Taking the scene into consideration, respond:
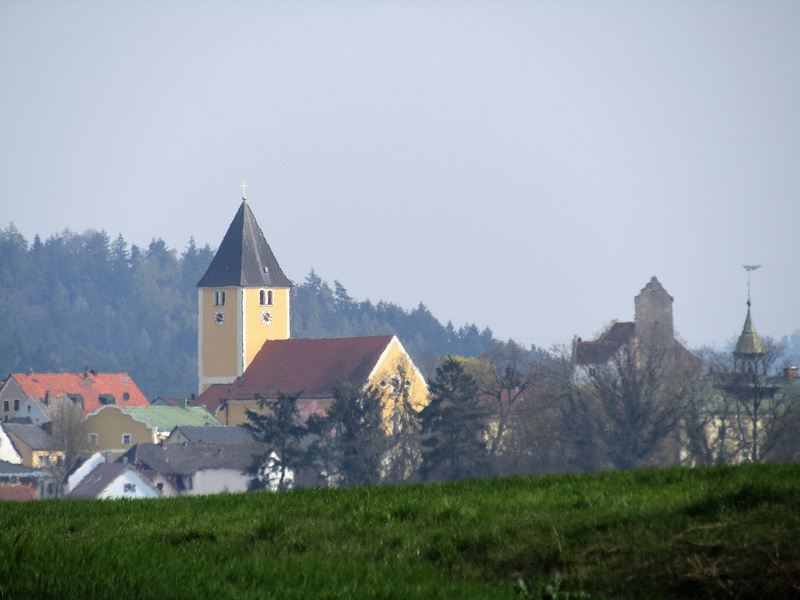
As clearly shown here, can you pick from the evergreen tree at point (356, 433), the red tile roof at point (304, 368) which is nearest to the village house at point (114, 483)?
the red tile roof at point (304, 368)

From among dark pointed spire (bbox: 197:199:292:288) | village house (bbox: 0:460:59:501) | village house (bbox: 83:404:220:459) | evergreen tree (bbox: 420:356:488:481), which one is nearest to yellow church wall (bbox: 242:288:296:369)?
dark pointed spire (bbox: 197:199:292:288)

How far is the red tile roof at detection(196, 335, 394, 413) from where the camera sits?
100 metres

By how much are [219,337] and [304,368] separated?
7.55m

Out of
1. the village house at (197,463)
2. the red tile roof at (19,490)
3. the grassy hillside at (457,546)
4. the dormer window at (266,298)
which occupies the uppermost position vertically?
the dormer window at (266,298)

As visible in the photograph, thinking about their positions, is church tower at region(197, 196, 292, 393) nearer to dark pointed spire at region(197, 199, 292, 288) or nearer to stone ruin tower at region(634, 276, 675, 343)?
dark pointed spire at region(197, 199, 292, 288)

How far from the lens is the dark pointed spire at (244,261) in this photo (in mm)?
104312

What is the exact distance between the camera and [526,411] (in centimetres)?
8138

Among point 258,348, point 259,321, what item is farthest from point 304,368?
point 259,321

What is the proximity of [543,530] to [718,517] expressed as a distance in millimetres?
1143

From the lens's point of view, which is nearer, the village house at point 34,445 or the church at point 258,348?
the church at point 258,348

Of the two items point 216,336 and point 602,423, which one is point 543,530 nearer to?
point 602,423

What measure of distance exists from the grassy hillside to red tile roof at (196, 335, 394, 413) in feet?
288

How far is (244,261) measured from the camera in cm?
10450

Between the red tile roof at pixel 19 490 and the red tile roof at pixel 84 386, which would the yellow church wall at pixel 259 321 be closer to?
the red tile roof at pixel 19 490
